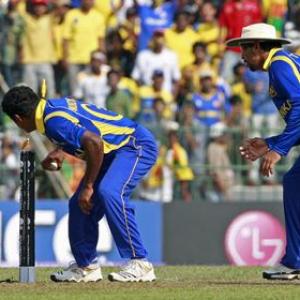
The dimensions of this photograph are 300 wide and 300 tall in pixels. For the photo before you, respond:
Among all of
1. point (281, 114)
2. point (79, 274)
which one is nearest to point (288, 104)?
point (281, 114)

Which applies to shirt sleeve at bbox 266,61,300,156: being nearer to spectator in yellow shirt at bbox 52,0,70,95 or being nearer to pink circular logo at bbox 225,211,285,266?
pink circular logo at bbox 225,211,285,266

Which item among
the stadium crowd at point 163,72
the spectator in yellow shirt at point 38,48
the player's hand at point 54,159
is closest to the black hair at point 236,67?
the stadium crowd at point 163,72

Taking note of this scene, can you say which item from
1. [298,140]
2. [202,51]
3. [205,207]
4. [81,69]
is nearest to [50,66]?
[81,69]

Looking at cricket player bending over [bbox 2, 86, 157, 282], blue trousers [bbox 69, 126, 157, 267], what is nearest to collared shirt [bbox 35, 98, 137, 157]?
cricket player bending over [bbox 2, 86, 157, 282]

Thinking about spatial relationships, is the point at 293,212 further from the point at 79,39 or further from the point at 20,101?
the point at 79,39

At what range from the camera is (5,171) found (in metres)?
16.4

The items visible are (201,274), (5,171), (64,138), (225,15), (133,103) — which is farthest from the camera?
(225,15)

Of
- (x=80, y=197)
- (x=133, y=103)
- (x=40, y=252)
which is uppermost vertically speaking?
(x=133, y=103)

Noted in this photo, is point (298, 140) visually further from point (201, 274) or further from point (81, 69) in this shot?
point (81, 69)

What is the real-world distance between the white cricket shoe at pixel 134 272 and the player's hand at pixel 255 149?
1.25 m

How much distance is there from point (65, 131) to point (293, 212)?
2091mm

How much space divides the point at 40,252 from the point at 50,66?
11.6ft

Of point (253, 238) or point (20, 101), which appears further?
point (253, 238)

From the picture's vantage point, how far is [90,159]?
925 centimetres
